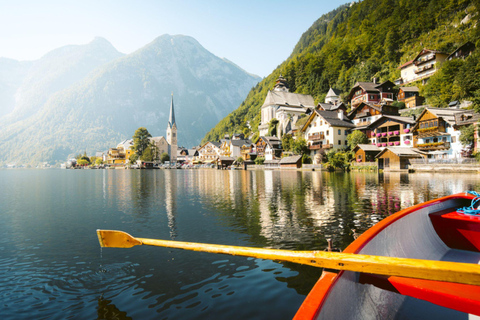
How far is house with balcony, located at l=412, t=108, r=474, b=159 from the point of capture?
45969mm

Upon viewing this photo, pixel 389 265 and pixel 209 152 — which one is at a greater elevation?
pixel 209 152

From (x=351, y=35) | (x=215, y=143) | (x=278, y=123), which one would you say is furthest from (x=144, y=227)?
(x=351, y=35)

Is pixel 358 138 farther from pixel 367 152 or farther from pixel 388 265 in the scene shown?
pixel 388 265

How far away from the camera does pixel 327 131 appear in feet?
234

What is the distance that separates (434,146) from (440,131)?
3470 mm

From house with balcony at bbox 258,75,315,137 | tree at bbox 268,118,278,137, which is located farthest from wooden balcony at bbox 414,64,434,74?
tree at bbox 268,118,278,137

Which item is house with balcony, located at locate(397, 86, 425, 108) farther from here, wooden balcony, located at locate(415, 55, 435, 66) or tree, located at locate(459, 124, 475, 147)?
tree, located at locate(459, 124, 475, 147)

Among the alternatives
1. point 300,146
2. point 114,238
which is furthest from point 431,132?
point 114,238

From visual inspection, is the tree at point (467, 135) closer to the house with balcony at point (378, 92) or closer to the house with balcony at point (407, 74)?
the house with balcony at point (378, 92)

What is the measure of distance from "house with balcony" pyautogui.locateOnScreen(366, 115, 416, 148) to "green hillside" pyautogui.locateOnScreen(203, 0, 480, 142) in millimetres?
12257

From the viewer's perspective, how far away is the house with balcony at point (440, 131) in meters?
46.0

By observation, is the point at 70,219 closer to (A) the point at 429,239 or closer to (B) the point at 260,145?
(A) the point at 429,239

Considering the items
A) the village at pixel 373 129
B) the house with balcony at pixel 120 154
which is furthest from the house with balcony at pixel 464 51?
the house with balcony at pixel 120 154

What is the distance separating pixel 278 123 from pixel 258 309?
362 feet
